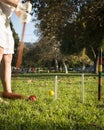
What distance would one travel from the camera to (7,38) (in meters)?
5.64

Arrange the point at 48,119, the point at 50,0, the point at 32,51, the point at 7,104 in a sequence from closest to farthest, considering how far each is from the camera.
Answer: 1. the point at 48,119
2. the point at 7,104
3. the point at 50,0
4. the point at 32,51

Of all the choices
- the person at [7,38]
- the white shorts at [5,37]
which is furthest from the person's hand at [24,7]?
the white shorts at [5,37]

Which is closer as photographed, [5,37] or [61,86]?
[5,37]

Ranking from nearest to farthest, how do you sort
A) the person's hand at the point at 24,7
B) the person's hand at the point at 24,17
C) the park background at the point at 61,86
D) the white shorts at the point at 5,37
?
the park background at the point at 61,86
the white shorts at the point at 5,37
the person's hand at the point at 24,7
the person's hand at the point at 24,17

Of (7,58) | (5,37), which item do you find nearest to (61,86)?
(7,58)

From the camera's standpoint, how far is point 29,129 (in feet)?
12.6

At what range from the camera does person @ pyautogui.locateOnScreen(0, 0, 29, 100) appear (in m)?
5.56

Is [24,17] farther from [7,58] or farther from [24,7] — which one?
[7,58]

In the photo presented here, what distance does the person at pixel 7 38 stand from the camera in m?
5.56

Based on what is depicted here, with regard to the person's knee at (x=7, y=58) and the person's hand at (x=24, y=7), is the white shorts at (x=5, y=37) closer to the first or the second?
the person's knee at (x=7, y=58)

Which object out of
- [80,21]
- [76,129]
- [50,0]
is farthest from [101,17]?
[76,129]

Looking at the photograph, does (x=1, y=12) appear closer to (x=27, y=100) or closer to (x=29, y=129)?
(x=27, y=100)

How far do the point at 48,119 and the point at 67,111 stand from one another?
65 cm

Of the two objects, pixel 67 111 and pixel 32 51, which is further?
pixel 32 51
